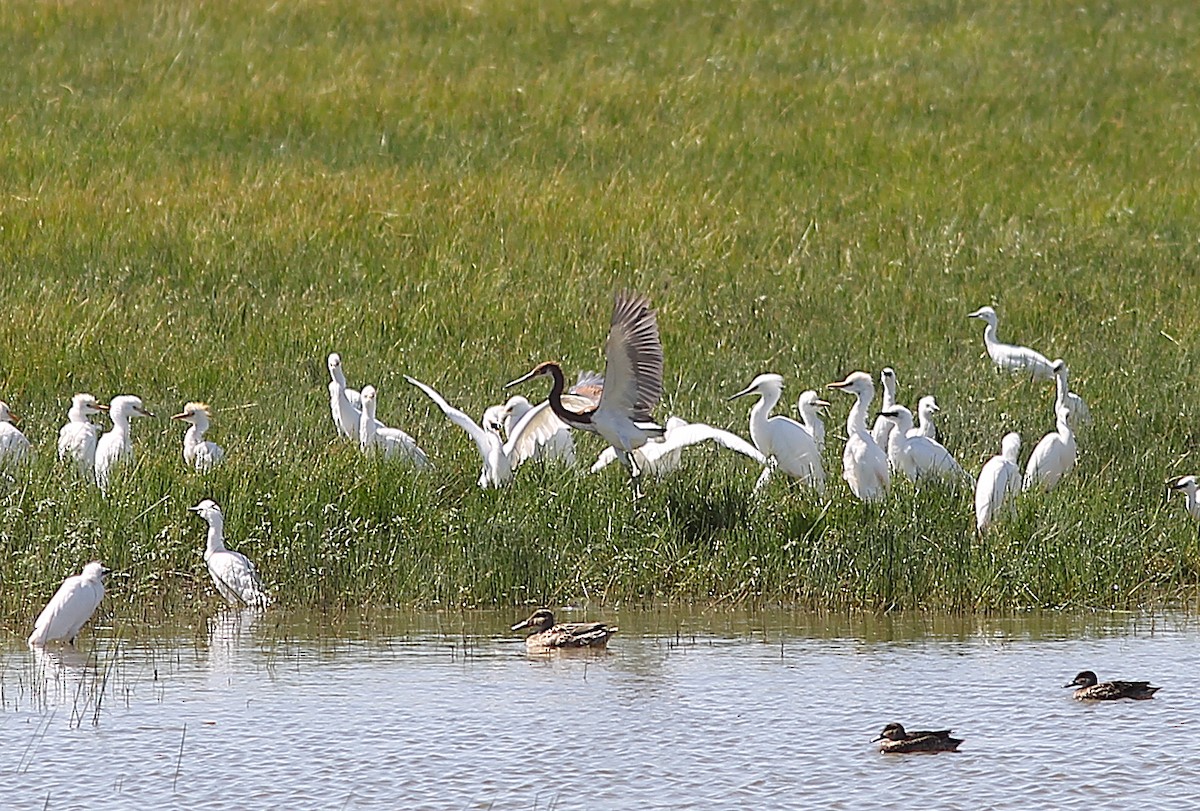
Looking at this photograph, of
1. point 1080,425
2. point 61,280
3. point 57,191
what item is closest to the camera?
point 1080,425

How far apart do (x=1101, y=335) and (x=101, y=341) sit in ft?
24.0

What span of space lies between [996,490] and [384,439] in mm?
3367

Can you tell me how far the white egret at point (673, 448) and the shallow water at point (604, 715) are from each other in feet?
5.42

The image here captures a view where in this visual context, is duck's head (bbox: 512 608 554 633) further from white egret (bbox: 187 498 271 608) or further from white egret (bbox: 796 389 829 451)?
white egret (bbox: 796 389 829 451)

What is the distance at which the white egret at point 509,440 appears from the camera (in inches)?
424

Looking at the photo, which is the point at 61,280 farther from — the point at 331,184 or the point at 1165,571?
the point at 1165,571

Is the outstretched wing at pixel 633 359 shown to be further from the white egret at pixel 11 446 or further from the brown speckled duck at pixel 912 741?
the brown speckled duck at pixel 912 741

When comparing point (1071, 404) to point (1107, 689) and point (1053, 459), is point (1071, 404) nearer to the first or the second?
point (1053, 459)

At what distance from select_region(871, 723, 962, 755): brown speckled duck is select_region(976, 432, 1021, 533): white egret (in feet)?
10.1

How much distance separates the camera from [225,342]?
50.0 feet

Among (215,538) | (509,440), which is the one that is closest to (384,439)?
(509,440)

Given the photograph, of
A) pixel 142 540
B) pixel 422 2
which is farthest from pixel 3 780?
pixel 422 2

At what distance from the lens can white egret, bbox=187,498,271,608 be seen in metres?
8.89

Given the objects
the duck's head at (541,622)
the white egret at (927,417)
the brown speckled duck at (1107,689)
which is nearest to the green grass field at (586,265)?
the white egret at (927,417)
